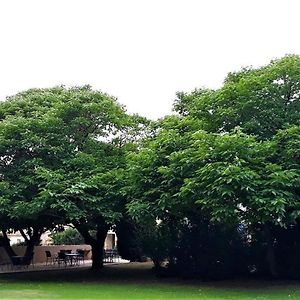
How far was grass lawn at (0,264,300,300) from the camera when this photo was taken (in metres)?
17.4

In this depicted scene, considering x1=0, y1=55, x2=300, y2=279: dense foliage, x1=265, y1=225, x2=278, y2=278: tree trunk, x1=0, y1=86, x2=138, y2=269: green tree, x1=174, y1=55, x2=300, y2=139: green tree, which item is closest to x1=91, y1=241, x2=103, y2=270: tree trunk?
x1=0, y1=55, x2=300, y2=279: dense foliage

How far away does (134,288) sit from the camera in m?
20.0

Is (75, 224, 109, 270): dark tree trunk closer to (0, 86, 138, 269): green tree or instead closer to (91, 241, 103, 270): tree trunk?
(91, 241, 103, 270): tree trunk

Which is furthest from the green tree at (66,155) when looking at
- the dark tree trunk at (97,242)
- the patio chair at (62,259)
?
the patio chair at (62,259)

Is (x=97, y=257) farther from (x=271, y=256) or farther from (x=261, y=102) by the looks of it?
(x=261, y=102)

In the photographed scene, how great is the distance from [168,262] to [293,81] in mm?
10438

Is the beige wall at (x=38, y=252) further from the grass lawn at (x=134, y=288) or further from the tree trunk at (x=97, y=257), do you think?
the grass lawn at (x=134, y=288)

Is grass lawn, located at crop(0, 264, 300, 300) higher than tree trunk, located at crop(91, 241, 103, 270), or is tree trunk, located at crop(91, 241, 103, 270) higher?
tree trunk, located at crop(91, 241, 103, 270)

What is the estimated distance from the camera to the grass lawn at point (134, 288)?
17.4m

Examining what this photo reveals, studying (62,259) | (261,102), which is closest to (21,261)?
(62,259)

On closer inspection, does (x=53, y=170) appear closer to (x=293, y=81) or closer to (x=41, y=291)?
(x=41, y=291)

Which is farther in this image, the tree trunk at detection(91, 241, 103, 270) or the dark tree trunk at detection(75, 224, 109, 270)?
the tree trunk at detection(91, 241, 103, 270)

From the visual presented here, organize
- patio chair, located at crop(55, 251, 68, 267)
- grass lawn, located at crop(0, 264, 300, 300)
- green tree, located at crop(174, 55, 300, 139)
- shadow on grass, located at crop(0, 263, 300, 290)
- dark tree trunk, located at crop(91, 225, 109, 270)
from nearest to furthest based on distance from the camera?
grass lawn, located at crop(0, 264, 300, 300), green tree, located at crop(174, 55, 300, 139), shadow on grass, located at crop(0, 263, 300, 290), dark tree trunk, located at crop(91, 225, 109, 270), patio chair, located at crop(55, 251, 68, 267)

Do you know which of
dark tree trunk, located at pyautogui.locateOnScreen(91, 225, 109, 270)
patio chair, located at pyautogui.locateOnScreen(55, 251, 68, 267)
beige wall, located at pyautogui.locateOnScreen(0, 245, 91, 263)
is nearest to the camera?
dark tree trunk, located at pyautogui.locateOnScreen(91, 225, 109, 270)
